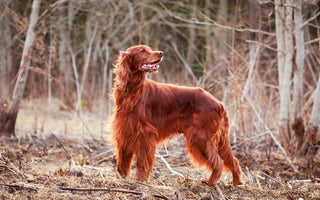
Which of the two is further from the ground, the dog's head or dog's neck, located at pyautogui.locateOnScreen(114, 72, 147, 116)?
the dog's head

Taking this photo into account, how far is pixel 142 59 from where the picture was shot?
213 inches

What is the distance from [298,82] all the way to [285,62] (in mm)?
396

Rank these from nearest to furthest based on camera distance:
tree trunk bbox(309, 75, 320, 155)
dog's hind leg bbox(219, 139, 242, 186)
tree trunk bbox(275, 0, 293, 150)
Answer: dog's hind leg bbox(219, 139, 242, 186)
tree trunk bbox(309, 75, 320, 155)
tree trunk bbox(275, 0, 293, 150)

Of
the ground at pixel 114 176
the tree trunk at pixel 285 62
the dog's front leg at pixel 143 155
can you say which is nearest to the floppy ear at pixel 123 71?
the dog's front leg at pixel 143 155

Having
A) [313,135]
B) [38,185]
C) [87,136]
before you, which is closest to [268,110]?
[313,135]

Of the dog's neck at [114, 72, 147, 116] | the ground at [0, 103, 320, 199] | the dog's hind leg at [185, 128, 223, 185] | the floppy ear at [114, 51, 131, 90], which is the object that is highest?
the floppy ear at [114, 51, 131, 90]

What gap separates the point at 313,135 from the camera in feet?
25.4

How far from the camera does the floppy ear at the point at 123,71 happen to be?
17.7 ft

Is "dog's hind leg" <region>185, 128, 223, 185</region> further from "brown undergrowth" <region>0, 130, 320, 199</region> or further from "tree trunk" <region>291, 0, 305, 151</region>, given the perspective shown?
"tree trunk" <region>291, 0, 305, 151</region>

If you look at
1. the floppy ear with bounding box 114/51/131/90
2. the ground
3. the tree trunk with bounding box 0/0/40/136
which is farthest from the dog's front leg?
the tree trunk with bounding box 0/0/40/136

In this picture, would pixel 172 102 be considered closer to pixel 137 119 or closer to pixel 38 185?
pixel 137 119

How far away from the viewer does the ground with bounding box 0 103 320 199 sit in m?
4.35

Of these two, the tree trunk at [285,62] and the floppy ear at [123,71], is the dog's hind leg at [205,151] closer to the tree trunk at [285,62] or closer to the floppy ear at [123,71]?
the floppy ear at [123,71]

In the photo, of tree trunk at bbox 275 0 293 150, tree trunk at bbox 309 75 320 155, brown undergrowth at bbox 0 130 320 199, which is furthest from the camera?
tree trunk at bbox 275 0 293 150
